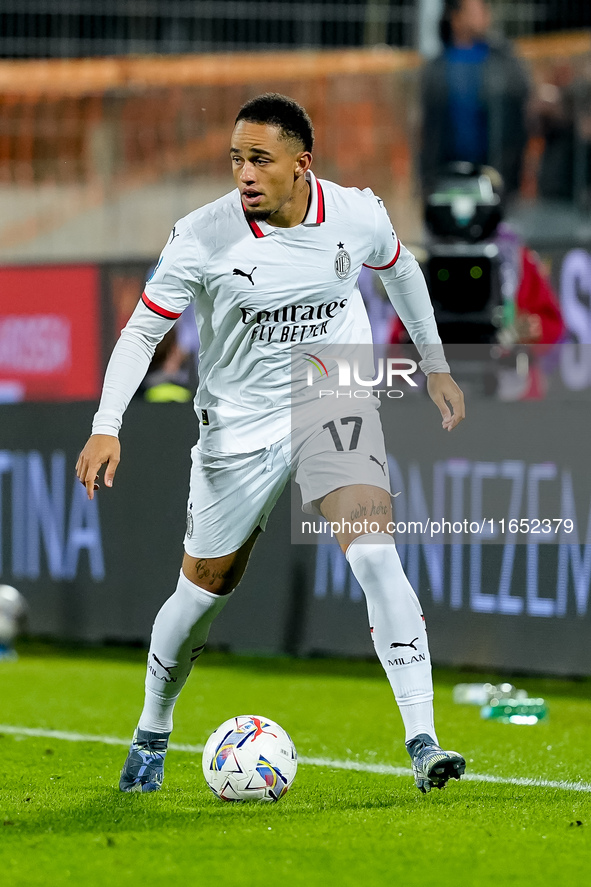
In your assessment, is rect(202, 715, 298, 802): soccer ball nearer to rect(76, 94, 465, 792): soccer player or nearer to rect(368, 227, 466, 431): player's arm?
rect(76, 94, 465, 792): soccer player

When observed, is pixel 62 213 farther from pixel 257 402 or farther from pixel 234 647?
pixel 257 402

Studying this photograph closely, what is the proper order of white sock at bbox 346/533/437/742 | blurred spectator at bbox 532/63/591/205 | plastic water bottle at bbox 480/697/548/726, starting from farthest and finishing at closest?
blurred spectator at bbox 532/63/591/205 < plastic water bottle at bbox 480/697/548/726 < white sock at bbox 346/533/437/742

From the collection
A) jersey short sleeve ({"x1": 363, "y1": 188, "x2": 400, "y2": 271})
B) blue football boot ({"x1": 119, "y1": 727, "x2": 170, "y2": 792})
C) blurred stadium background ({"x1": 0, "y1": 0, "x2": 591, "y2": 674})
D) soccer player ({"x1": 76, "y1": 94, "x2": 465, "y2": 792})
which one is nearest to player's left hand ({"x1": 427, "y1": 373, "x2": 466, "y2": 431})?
soccer player ({"x1": 76, "y1": 94, "x2": 465, "y2": 792})

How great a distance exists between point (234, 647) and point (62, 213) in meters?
5.22

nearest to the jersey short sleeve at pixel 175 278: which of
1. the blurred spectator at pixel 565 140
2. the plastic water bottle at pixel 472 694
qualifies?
the plastic water bottle at pixel 472 694

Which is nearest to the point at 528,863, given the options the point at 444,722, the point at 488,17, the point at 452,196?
the point at 444,722

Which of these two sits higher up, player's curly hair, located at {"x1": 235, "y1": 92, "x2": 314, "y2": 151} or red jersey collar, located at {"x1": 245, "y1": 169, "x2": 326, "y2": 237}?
player's curly hair, located at {"x1": 235, "y1": 92, "x2": 314, "y2": 151}

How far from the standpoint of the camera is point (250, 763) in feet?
15.7

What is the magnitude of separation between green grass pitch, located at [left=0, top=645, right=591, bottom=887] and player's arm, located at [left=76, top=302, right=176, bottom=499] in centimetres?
109

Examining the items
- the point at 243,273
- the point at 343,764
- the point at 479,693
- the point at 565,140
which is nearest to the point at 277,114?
the point at 243,273

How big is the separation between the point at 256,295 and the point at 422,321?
722 millimetres

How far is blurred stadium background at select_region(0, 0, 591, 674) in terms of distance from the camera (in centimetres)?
867

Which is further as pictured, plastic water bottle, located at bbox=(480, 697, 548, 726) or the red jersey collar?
plastic water bottle, located at bbox=(480, 697, 548, 726)

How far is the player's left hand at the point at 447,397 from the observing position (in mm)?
5203
